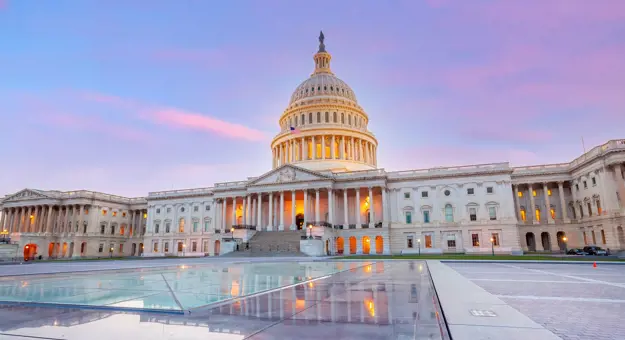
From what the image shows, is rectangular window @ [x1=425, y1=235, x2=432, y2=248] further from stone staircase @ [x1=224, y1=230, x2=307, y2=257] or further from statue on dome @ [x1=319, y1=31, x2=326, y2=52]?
statue on dome @ [x1=319, y1=31, x2=326, y2=52]

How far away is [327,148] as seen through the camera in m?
88.9

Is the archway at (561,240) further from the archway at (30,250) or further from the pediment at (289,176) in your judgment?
the archway at (30,250)

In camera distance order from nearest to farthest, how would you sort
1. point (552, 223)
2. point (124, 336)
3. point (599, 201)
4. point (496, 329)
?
point (124, 336) → point (496, 329) → point (599, 201) → point (552, 223)

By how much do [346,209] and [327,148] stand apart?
23.7 meters

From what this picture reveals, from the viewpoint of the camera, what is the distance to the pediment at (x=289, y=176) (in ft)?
229

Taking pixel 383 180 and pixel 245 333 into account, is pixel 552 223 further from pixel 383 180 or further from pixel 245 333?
pixel 245 333

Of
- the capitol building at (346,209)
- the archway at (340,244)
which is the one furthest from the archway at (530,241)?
the archway at (340,244)

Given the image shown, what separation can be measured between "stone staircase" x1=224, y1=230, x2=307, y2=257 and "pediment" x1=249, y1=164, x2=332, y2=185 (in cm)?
1077

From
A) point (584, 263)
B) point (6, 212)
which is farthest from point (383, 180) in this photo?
point (6, 212)

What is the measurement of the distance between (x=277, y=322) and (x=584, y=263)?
1407 inches

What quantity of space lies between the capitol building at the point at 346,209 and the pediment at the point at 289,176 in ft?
0.67

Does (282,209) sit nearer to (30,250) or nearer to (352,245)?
(352,245)

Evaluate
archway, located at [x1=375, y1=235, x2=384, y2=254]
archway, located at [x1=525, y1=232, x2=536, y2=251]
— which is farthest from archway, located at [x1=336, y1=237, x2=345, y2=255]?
archway, located at [x1=525, y1=232, x2=536, y2=251]

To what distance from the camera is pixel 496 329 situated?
5293 mm
